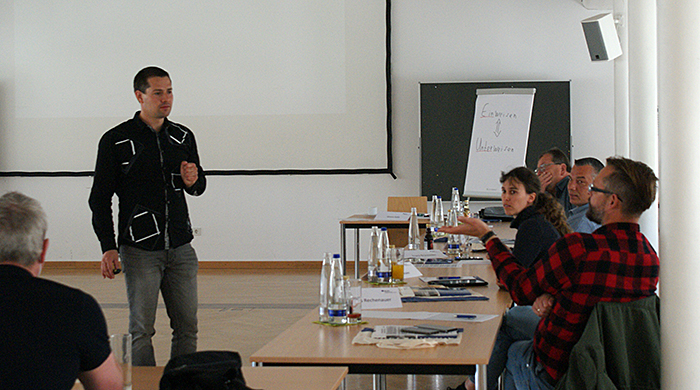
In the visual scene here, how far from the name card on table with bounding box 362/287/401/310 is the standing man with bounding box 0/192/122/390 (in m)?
1.43

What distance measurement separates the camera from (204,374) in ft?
4.39

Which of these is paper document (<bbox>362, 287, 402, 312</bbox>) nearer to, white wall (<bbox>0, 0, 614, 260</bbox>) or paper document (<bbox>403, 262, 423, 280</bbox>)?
paper document (<bbox>403, 262, 423, 280</bbox>)

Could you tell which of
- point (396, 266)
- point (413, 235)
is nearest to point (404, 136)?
point (413, 235)

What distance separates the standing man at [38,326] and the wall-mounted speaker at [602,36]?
16.9 ft

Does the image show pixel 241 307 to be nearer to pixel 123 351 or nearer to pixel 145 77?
pixel 145 77

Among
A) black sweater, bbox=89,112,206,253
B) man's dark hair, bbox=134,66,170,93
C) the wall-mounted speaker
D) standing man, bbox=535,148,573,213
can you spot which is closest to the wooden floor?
black sweater, bbox=89,112,206,253

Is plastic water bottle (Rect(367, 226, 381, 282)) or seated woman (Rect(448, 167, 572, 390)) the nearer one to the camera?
seated woman (Rect(448, 167, 572, 390))

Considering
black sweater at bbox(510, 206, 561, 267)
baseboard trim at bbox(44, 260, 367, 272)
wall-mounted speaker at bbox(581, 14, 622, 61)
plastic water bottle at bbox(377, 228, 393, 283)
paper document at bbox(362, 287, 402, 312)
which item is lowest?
baseboard trim at bbox(44, 260, 367, 272)

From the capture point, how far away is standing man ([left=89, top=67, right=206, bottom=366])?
3.26m

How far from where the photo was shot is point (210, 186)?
8.69 meters

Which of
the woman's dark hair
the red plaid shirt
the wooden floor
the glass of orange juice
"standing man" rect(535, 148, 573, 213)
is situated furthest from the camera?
"standing man" rect(535, 148, 573, 213)

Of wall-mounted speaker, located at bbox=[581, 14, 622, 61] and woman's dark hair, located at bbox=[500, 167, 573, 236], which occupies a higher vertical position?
wall-mounted speaker, located at bbox=[581, 14, 622, 61]

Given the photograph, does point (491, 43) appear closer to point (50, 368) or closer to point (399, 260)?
point (399, 260)

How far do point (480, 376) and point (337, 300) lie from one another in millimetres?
607
